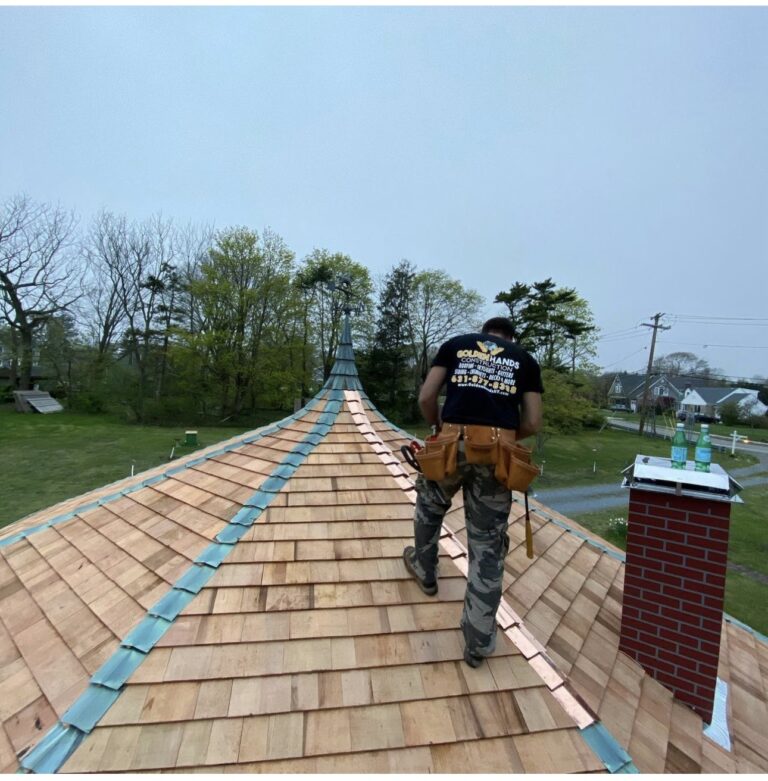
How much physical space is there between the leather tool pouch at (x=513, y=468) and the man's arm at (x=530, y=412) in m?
0.28

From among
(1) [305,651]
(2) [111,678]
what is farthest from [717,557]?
(2) [111,678]

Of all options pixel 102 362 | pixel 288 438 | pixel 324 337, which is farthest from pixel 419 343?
pixel 288 438

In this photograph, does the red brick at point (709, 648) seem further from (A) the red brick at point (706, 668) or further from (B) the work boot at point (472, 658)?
(B) the work boot at point (472, 658)

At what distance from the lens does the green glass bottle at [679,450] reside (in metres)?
3.39

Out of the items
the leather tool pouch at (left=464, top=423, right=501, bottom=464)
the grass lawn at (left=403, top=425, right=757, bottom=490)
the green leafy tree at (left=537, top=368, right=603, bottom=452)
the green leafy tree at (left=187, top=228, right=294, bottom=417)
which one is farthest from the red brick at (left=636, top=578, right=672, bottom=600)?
the green leafy tree at (left=187, top=228, right=294, bottom=417)

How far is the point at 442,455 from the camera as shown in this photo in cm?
260

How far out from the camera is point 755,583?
38.7 feet

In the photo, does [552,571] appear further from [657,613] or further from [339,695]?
[339,695]

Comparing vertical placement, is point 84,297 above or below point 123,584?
above

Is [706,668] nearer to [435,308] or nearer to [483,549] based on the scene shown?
[483,549]

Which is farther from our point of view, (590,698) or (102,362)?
(102,362)

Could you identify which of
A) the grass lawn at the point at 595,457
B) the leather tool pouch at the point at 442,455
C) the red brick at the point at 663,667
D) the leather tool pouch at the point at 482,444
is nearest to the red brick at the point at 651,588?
the red brick at the point at 663,667

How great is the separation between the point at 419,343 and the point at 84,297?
2731 centimetres

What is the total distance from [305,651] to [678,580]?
9.01 ft
